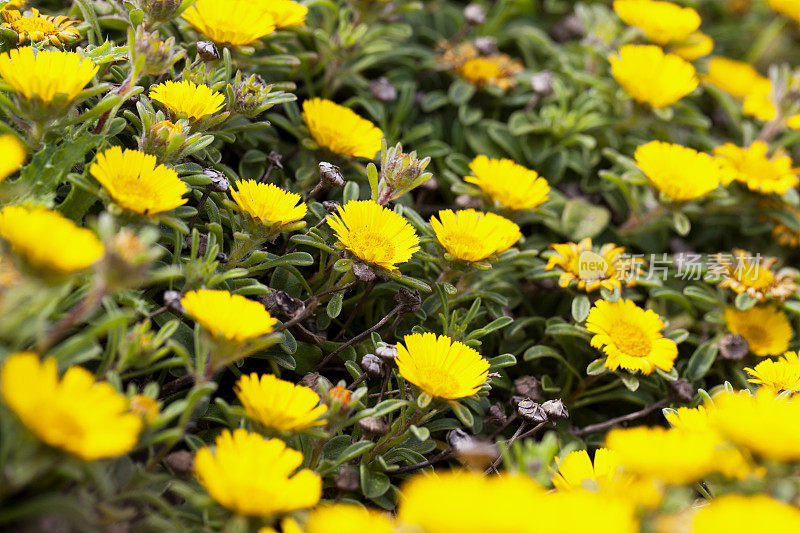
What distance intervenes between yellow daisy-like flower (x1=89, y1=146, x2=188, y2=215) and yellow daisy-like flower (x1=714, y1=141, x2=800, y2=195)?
1698 millimetres

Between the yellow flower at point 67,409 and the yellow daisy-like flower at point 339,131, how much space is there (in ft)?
3.31

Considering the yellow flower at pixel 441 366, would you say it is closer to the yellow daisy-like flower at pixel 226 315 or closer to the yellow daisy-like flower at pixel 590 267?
the yellow daisy-like flower at pixel 226 315

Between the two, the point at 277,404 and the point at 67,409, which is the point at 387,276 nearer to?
the point at 277,404

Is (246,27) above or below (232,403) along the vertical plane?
above

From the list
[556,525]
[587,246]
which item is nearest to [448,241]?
[587,246]

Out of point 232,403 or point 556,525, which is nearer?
Answer: point 556,525

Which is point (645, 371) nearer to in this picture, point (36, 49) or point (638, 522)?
point (638, 522)

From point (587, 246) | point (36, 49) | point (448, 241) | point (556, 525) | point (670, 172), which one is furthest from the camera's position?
point (670, 172)

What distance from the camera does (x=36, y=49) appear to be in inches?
61.9

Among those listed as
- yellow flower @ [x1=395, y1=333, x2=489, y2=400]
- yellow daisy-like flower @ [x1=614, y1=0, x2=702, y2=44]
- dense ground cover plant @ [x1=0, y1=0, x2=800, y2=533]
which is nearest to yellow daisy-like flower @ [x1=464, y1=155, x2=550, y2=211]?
dense ground cover plant @ [x1=0, y1=0, x2=800, y2=533]

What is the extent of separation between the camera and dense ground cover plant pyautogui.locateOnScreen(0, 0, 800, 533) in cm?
109

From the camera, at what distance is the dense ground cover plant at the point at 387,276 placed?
1089mm

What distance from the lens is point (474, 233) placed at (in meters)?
1.76

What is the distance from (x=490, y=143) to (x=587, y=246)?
654 millimetres
